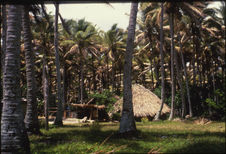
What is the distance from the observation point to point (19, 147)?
5.55 m

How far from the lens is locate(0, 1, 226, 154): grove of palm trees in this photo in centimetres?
612

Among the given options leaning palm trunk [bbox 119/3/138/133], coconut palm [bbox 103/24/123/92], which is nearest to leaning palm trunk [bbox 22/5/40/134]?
leaning palm trunk [bbox 119/3/138/133]

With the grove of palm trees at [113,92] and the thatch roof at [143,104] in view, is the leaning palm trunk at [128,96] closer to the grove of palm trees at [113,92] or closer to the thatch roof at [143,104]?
the grove of palm trees at [113,92]

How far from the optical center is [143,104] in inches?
1017

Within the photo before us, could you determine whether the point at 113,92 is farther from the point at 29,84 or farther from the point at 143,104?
the point at 29,84

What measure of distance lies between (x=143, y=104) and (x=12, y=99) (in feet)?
68.6

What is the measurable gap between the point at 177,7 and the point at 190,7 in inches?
51.1

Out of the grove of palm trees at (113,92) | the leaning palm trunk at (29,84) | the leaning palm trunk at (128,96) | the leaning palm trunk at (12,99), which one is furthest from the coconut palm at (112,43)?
the leaning palm trunk at (12,99)

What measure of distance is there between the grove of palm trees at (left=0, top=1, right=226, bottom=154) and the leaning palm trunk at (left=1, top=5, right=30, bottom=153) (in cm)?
2

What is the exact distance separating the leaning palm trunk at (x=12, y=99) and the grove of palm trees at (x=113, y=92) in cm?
2

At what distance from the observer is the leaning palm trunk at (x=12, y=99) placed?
548 cm

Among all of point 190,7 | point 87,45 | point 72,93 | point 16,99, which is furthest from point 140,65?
point 16,99

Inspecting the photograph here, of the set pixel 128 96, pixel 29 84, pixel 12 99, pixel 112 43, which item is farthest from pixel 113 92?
pixel 12 99

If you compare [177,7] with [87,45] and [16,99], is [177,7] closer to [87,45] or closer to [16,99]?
[87,45]
